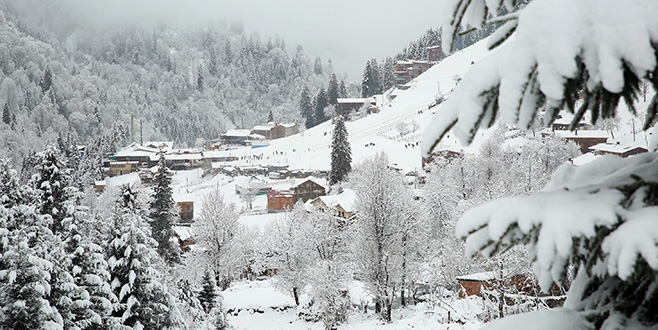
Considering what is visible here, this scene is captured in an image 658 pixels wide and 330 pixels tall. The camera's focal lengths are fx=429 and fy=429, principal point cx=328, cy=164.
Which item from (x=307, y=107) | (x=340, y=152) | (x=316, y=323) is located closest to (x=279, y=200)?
(x=340, y=152)

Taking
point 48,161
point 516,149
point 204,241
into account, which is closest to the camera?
point 48,161

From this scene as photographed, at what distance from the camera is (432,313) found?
1675 cm

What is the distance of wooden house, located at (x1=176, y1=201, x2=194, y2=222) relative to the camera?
58344 mm

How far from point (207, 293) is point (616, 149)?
45.8 meters

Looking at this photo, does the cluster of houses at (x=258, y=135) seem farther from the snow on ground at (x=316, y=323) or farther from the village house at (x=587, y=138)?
the snow on ground at (x=316, y=323)

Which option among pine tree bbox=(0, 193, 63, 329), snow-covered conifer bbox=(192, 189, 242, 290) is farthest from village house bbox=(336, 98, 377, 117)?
pine tree bbox=(0, 193, 63, 329)

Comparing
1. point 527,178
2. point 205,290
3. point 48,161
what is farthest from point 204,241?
point 527,178

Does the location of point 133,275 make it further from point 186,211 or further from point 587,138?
point 587,138

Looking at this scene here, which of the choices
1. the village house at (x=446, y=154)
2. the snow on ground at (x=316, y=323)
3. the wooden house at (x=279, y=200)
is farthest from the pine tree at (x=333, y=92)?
the snow on ground at (x=316, y=323)

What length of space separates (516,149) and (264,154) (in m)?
55.1

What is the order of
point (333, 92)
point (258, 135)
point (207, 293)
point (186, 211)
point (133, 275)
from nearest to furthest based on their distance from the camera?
point (133, 275) < point (207, 293) < point (186, 211) < point (258, 135) < point (333, 92)

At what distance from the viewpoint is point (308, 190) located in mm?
58812

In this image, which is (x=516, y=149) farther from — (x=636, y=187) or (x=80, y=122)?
(x=80, y=122)

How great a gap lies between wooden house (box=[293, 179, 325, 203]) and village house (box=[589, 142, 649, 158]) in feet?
111
